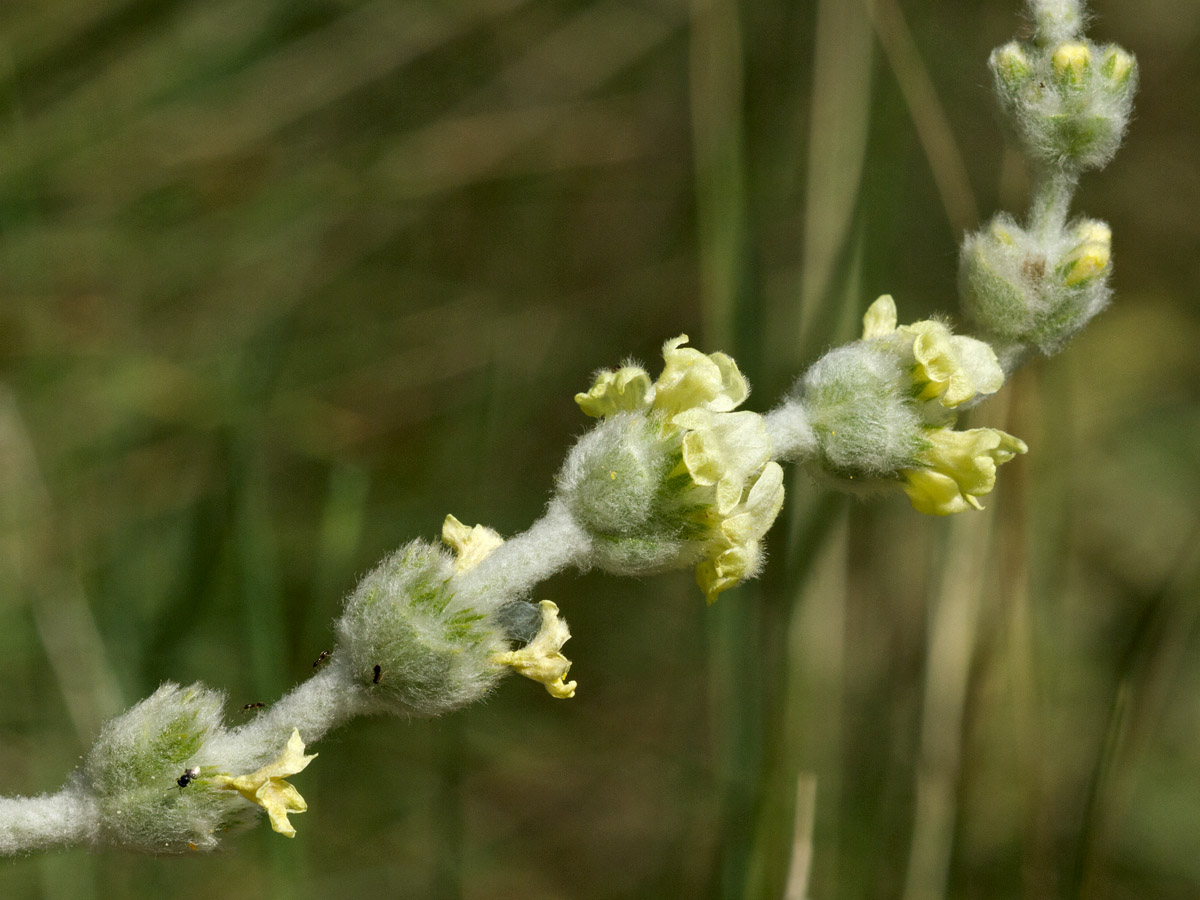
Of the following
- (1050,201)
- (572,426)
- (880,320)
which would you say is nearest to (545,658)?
(880,320)

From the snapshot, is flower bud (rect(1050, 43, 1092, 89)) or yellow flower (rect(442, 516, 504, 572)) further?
flower bud (rect(1050, 43, 1092, 89))

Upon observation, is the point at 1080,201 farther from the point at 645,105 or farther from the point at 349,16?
the point at 349,16

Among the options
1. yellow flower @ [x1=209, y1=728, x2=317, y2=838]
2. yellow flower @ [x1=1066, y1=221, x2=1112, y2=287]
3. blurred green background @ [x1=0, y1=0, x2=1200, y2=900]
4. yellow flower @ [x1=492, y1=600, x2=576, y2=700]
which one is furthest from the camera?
blurred green background @ [x1=0, y1=0, x2=1200, y2=900]

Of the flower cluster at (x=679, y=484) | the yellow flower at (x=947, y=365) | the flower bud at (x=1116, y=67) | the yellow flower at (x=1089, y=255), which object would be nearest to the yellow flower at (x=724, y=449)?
the flower cluster at (x=679, y=484)

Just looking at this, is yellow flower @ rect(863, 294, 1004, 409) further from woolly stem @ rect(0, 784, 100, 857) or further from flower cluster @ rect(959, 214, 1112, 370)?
woolly stem @ rect(0, 784, 100, 857)

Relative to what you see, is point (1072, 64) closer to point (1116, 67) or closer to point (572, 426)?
point (1116, 67)

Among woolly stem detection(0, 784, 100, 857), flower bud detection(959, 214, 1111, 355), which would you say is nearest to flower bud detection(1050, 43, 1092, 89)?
flower bud detection(959, 214, 1111, 355)

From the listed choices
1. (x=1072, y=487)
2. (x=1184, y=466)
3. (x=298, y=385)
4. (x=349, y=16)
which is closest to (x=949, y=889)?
(x=1072, y=487)
